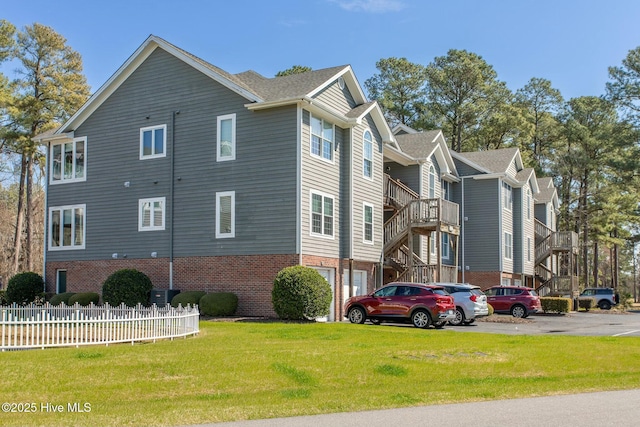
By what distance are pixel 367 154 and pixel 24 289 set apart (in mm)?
16027

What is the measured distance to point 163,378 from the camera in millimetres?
12727

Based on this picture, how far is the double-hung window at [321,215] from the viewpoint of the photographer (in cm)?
2759

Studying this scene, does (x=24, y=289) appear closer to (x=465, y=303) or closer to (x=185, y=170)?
(x=185, y=170)

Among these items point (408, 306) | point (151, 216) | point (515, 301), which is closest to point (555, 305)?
point (515, 301)

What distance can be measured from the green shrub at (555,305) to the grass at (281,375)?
70.1 ft

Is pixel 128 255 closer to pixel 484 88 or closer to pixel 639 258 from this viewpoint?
pixel 484 88

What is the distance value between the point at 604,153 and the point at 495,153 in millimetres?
22331

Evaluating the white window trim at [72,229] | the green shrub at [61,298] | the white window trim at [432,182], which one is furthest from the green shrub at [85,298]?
the white window trim at [432,182]

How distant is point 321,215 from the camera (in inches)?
1105

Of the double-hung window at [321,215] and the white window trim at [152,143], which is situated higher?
the white window trim at [152,143]

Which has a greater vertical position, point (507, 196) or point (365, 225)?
point (507, 196)

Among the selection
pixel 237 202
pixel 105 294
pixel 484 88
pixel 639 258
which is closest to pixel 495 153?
pixel 484 88

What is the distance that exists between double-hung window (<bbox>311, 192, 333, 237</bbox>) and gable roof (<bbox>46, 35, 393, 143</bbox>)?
331 cm

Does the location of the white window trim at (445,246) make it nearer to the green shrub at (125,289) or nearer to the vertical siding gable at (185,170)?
the vertical siding gable at (185,170)
